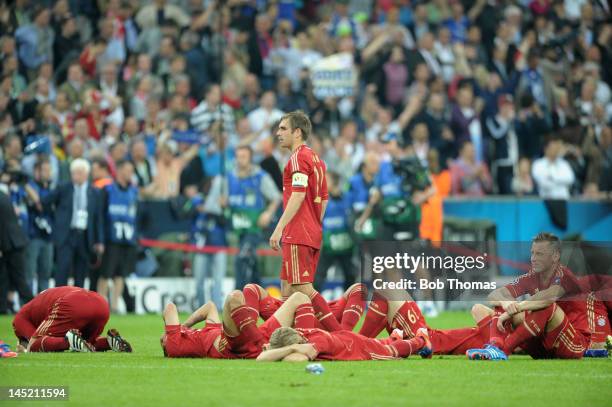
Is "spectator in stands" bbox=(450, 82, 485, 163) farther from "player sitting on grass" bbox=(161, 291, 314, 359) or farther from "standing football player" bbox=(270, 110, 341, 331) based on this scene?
"player sitting on grass" bbox=(161, 291, 314, 359)

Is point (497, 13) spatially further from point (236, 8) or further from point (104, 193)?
point (104, 193)

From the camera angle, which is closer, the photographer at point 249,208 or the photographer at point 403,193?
the photographer at point 249,208

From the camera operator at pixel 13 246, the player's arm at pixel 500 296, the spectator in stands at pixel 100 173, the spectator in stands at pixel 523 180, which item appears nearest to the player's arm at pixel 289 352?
the player's arm at pixel 500 296

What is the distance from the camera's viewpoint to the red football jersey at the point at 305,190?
37.2 ft

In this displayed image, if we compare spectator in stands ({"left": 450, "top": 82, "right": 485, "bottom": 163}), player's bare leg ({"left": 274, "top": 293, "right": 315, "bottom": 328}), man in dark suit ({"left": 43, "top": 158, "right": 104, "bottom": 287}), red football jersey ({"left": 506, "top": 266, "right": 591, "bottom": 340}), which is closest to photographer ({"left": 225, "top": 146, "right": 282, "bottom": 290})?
man in dark suit ({"left": 43, "top": 158, "right": 104, "bottom": 287})

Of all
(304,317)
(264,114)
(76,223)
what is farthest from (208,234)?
(304,317)

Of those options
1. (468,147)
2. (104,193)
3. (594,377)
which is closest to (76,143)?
(104,193)

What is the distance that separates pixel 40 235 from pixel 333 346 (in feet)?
32.1

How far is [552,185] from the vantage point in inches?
834

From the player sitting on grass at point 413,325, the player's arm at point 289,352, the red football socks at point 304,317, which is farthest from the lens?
the player sitting on grass at point 413,325

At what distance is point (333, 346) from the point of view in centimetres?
1026

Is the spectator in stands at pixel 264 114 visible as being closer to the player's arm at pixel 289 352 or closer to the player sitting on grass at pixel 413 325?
the player sitting on grass at pixel 413 325

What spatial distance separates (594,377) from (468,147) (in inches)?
477

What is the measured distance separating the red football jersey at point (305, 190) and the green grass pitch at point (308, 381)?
151 cm
